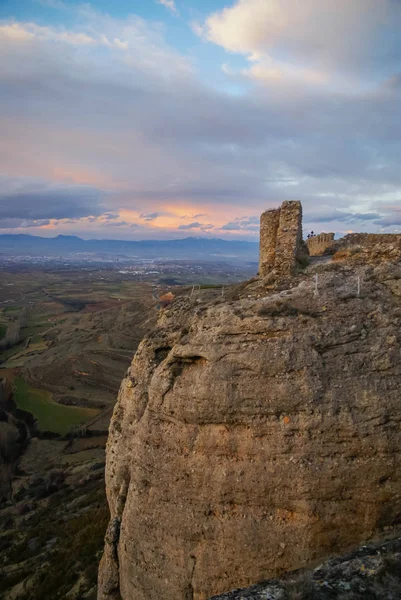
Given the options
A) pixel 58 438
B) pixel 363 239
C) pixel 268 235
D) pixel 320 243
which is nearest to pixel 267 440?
pixel 268 235

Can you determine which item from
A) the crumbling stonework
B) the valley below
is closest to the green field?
the valley below

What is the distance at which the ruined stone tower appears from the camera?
12625 millimetres

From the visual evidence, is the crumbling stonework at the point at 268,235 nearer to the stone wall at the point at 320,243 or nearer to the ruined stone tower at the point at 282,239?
the ruined stone tower at the point at 282,239

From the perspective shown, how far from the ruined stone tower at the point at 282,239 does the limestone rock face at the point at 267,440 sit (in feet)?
5.86

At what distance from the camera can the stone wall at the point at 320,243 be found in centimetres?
1784

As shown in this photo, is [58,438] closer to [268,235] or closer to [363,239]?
[268,235]

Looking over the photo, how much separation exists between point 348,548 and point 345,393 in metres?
3.45

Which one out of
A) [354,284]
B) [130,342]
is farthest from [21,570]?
[130,342]

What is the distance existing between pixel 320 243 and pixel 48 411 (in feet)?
158

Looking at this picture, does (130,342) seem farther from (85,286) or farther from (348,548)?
(85,286)

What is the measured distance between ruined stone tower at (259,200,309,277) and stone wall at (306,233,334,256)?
3.74 meters

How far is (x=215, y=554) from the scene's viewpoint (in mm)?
9578

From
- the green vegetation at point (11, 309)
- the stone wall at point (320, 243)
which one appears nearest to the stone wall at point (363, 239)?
the stone wall at point (320, 243)

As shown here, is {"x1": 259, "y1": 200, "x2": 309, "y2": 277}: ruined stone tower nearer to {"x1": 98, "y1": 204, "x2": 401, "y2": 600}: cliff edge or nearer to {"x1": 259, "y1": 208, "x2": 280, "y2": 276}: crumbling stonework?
{"x1": 259, "y1": 208, "x2": 280, "y2": 276}: crumbling stonework
